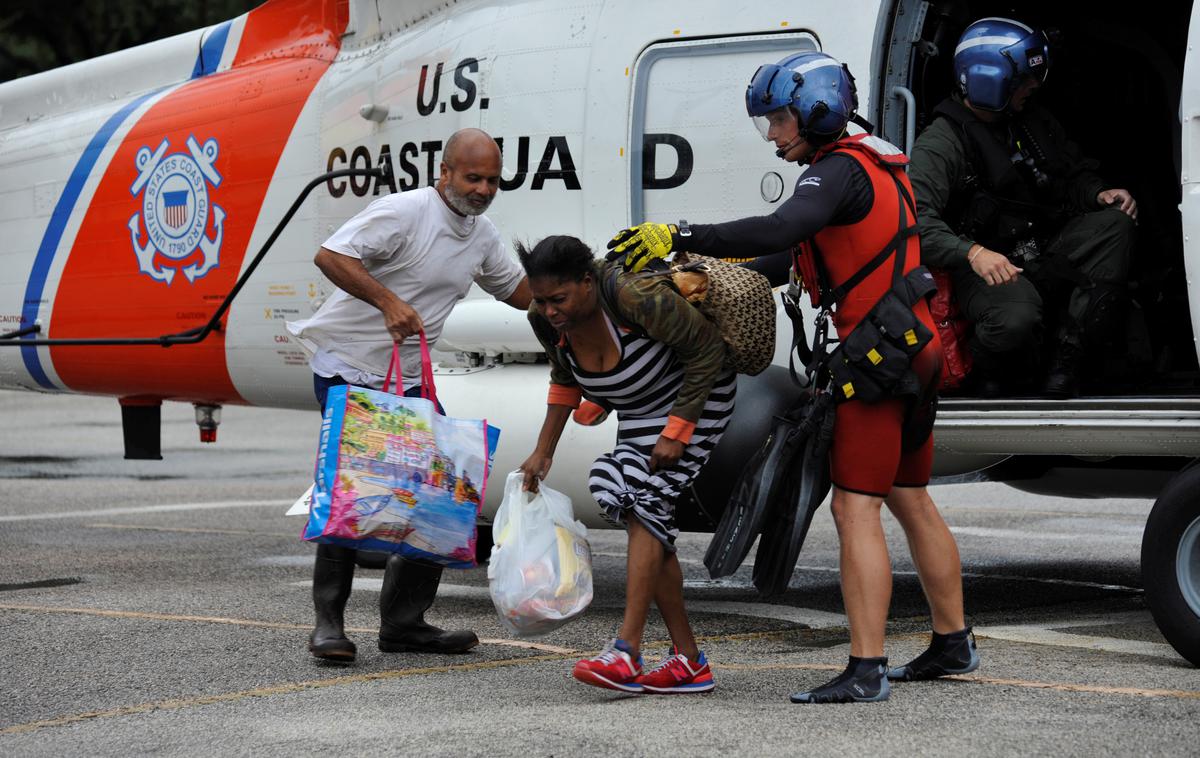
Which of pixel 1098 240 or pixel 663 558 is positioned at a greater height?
pixel 1098 240

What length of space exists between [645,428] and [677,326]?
1.24 ft

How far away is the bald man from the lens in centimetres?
578

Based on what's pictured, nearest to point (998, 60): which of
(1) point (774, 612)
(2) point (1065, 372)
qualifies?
(2) point (1065, 372)

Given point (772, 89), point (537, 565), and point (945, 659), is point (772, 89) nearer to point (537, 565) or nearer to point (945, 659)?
point (537, 565)

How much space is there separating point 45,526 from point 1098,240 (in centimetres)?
699

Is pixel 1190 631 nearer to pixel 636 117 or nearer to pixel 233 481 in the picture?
pixel 636 117

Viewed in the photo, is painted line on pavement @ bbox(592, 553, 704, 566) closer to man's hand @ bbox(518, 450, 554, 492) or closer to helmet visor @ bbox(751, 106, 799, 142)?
man's hand @ bbox(518, 450, 554, 492)

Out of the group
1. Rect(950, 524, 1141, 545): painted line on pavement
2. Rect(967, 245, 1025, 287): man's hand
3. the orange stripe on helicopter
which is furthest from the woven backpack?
Rect(950, 524, 1141, 545): painted line on pavement

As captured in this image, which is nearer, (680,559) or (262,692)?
(262,692)

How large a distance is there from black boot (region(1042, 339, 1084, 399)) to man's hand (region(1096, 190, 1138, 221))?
1.75ft

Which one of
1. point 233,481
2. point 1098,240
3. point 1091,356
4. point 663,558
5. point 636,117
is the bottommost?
point 233,481

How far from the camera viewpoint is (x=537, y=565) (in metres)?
5.22

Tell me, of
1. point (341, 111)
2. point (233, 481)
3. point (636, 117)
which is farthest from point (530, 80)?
point (233, 481)

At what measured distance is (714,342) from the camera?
5.04m
